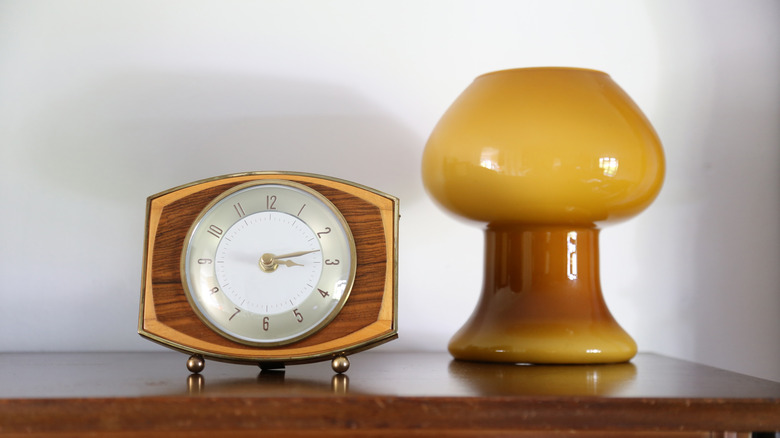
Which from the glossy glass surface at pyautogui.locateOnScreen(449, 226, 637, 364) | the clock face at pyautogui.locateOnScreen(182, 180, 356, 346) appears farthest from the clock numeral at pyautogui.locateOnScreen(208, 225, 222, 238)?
the glossy glass surface at pyautogui.locateOnScreen(449, 226, 637, 364)

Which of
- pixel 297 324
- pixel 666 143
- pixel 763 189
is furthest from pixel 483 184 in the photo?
pixel 763 189

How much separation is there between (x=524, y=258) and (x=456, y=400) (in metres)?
0.29

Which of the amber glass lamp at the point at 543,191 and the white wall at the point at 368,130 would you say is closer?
the amber glass lamp at the point at 543,191

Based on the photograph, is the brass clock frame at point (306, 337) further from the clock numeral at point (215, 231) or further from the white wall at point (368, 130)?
the white wall at point (368, 130)

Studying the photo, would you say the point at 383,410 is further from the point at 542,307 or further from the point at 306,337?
the point at 542,307

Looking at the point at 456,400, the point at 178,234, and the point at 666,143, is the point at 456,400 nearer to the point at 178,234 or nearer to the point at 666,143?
the point at 178,234

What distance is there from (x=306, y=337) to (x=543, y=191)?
29 cm

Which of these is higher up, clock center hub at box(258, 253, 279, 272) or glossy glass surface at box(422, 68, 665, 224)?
glossy glass surface at box(422, 68, 665, 224)

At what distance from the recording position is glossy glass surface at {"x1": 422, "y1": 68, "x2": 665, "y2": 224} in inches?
29.5

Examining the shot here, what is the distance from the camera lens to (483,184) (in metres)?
0.77

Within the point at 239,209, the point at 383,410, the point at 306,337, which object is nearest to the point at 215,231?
the point at 239,209

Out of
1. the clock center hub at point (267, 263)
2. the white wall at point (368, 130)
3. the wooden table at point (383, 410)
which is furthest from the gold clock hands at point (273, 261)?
the white wall at point (368, 130)

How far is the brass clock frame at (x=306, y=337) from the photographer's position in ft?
2.27

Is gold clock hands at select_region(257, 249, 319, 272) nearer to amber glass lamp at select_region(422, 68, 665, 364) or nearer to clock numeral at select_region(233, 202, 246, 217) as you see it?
clock numeral at select_region(233, 202, 246, 217)
